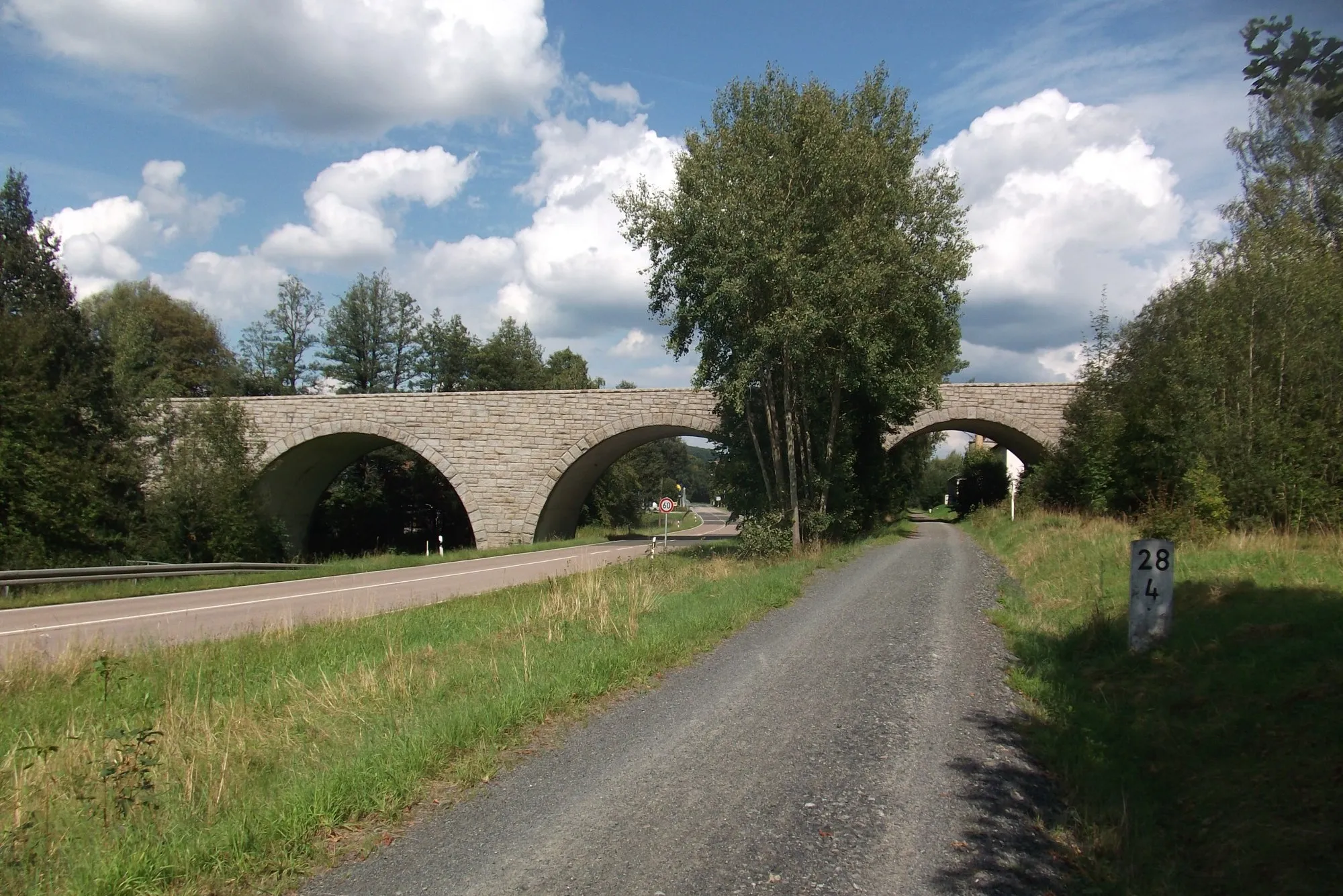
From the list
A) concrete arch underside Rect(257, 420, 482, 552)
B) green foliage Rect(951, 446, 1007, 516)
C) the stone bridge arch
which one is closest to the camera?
the stone bridge arch

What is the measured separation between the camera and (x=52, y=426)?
23.6 meters

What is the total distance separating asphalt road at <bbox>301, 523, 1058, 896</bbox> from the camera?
3646 millimetres

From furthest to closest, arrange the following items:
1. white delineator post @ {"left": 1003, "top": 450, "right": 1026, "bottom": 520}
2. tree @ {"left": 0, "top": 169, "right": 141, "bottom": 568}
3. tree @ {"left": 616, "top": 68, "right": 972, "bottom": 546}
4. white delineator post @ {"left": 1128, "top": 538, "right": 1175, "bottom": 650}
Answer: white delineator post @ {"left": 1003, "top": 450, "right": 1026, "bottom": 520} < tree @ {"left": 0, "top": 169, "right": 141, "bottom": 568} < tree @ {"left": 616, "top": 68, "right": 972, "bottom": 546} < white delineator post @ {"left": 1128, "top": 538, "right": 1175, "bottom": 650}

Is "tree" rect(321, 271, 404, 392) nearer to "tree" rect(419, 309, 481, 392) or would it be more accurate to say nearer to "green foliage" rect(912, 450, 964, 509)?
"tree" rect(419, 309, 481, 392)

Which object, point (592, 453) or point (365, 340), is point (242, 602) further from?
point (365, 340)

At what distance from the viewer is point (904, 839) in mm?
4031

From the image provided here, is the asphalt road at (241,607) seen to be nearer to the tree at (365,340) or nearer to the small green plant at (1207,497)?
the small green plant at (1207,497)

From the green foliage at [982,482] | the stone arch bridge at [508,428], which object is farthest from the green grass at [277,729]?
the green foliage at [982,482]

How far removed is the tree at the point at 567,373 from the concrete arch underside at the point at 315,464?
28.5 m

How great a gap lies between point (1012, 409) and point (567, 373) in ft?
152

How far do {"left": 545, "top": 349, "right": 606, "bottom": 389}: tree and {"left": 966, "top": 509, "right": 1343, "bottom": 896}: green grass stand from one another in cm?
5950

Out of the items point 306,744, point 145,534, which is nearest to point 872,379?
point 306,744

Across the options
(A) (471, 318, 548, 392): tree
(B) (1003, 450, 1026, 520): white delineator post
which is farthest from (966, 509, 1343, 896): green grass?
(A) (471, 318, 548, 392): tree

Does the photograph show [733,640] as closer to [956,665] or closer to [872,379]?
[956,665]
